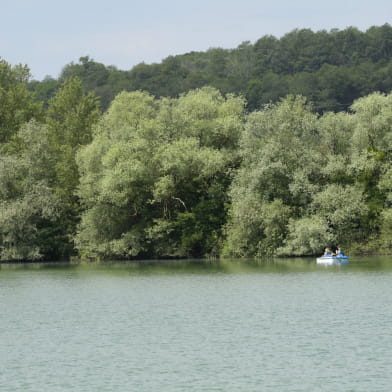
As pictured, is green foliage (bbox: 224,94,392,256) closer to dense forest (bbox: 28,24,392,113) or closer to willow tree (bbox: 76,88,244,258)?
willow tree (bbox: 76,88,244,258)

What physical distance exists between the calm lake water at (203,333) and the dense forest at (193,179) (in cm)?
1520

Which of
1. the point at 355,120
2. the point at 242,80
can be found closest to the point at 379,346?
the point at 355,120

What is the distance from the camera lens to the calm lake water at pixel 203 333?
2236 cm

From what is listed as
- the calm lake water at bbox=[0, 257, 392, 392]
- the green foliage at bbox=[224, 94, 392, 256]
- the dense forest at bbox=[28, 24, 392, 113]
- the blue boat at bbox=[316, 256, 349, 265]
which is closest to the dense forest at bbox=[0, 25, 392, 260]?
the green foliage at bbox=[224, 94, 392, 256]

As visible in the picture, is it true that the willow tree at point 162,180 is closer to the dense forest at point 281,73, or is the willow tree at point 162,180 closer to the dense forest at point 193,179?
the dense forest at point 193,179

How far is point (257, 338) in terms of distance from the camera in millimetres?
28297

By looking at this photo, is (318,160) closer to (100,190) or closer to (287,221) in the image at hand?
(287,221)

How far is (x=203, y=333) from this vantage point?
29.8m

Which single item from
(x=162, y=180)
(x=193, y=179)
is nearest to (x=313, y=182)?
(x=193, y=179)

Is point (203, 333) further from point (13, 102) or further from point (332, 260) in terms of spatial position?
point (13, 102)

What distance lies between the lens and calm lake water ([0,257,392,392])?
73.4ft

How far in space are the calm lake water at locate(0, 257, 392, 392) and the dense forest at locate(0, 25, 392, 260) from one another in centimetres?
1520

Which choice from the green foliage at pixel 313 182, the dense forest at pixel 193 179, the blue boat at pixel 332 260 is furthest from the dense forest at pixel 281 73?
the blue boat at pixel 332 260

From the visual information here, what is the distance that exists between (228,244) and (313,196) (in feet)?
28.6
